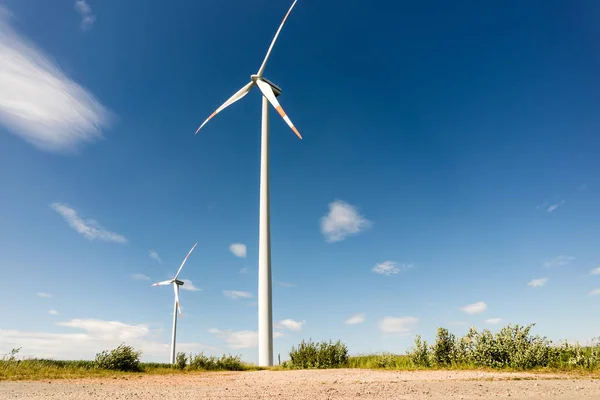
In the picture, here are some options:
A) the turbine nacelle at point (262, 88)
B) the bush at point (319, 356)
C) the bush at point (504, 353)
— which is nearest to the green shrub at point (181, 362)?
the bush at point (319, 356)

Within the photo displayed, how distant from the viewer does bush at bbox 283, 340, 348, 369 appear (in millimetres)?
26016

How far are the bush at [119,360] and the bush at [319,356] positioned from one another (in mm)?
10360

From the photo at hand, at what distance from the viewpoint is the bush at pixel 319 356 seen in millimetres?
26016

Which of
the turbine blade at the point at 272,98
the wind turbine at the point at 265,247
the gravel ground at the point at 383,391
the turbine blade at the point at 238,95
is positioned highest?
the turbine blade at the point at 238,95

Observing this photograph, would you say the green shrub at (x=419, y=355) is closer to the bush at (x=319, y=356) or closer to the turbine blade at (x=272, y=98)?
the bush at (x=319, y=356)

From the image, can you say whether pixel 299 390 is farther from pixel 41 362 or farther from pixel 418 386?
pixel 41 362

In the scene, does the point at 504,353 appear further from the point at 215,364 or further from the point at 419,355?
the point at 215,364

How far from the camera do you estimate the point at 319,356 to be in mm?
26406

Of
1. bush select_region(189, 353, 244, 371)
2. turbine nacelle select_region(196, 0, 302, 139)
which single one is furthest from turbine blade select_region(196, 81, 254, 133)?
bush select_region(189, 353, 244, 371)

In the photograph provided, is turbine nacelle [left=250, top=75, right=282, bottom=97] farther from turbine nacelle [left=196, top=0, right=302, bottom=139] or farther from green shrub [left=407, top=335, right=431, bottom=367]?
green shrub [left=407, top=335, right=431, bottom=367]

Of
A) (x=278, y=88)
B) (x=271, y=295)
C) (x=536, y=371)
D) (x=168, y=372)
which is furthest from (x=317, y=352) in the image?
(x=278, y=88)

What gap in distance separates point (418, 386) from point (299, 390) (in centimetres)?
414

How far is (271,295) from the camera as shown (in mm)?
30703

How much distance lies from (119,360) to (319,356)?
42.9 ft
